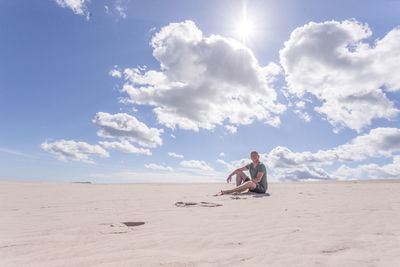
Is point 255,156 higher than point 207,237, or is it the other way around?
point 255,156

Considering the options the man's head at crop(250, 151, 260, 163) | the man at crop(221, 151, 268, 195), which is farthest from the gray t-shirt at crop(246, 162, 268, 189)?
the man's head at crop(250, 151, 260, 163)

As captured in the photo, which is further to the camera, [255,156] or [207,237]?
[255,156]

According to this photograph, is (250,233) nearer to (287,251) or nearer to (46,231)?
(287,251)

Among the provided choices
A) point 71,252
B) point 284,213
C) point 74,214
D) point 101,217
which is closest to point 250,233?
point 284,213

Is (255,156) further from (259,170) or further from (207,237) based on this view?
(207,237)

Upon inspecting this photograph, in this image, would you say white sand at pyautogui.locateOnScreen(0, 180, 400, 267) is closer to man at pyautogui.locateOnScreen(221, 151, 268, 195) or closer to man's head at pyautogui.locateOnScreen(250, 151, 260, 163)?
man at pyautogui.locateOnScreen(221, 151, 268, 195)

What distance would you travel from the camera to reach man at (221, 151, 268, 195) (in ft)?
23.9

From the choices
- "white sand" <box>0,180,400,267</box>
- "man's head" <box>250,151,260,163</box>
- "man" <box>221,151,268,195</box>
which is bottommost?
"white sand" <box>0,180,400,267</box>

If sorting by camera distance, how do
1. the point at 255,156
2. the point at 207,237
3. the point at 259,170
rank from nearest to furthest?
1. the point at 207,237
2. the point at 259,170
3. the point at 255,156

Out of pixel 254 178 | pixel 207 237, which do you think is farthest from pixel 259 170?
pixel 207 237

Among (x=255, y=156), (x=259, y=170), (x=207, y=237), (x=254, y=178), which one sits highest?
(x=255, y=156)

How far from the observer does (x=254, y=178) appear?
7801 millimetres

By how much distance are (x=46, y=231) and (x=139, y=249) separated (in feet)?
5.45

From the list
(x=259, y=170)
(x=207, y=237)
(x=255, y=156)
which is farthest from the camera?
(x=255, y=156)
